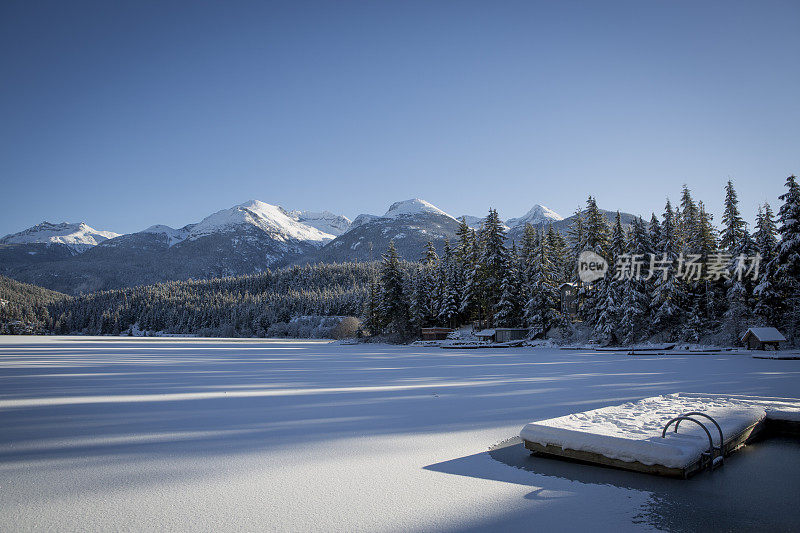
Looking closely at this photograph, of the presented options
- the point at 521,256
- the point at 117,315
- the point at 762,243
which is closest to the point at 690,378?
the point at 762,243

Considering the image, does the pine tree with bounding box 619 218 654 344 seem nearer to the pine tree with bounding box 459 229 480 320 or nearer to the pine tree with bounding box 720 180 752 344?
the pine tree with bounding box 720 180 752 344

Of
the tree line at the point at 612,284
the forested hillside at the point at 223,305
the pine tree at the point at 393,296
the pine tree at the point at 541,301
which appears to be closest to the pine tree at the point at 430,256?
the tree line at the point at 612,284

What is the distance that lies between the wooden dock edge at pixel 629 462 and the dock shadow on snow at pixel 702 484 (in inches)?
3.2

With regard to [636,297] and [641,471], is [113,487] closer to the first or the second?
[641,471]

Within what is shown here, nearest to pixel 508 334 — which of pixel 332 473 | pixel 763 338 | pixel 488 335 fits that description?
pixel 488 335

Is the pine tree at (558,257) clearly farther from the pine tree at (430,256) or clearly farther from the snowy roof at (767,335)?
the snowy roof at (767,335)

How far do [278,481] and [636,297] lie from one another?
3801 cm

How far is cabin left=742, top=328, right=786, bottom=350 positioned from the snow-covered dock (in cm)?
2450

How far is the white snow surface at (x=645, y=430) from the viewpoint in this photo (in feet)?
19.1

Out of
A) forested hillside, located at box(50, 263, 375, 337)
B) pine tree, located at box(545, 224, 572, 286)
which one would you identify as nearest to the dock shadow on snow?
pine tree, located at box(545, 224, 572, 286)

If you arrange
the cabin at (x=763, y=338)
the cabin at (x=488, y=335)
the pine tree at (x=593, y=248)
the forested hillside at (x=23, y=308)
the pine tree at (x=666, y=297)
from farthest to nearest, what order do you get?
the forested hillside at (x=23, y=308) < the cabin at (x=488, y=335) < the pine tree at (x=593, y=248) < the pine tree at (x=666, y=297) < the cabin at (x=763, y=338)

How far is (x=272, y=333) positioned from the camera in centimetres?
10450

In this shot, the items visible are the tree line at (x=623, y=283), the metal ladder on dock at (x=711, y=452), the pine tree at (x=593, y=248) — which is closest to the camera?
the metal ladder on dock at (x=711, y=452)

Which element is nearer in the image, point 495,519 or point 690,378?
point 495,519
